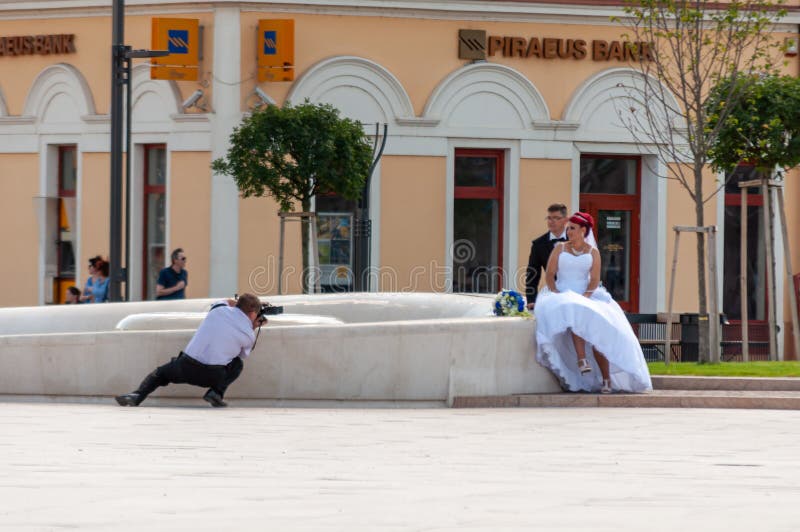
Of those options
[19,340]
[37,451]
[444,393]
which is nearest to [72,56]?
[19,340]

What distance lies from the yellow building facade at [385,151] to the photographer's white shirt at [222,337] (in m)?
9.89

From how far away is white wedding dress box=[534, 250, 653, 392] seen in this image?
15703 millimetres

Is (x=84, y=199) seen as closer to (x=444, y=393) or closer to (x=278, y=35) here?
(x=278, y=35)

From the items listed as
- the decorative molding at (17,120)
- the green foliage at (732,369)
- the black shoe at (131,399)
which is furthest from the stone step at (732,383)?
the decorative molding at (17,120)

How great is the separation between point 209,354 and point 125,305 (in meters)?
4.90

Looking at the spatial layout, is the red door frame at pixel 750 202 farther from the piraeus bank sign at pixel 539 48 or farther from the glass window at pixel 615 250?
the piraeus bank sign at pixel 539 48

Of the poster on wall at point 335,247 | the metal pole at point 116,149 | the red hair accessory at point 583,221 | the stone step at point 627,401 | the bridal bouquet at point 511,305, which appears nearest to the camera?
the stone step at point 627,401

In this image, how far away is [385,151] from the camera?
25.9 m

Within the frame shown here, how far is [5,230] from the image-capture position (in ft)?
90.0

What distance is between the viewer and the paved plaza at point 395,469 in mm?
7777

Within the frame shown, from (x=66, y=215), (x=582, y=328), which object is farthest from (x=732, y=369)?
(x=66, y=215)

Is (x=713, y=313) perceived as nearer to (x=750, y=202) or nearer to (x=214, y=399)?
(x=214, y=399)

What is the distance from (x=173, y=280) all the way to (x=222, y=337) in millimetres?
7761

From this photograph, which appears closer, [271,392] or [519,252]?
[271,392]
